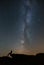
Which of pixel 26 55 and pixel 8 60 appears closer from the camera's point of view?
pixel 8 60

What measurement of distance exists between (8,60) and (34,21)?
39.9 inches

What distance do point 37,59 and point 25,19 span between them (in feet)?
3.02

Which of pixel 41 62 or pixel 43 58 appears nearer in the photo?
pixel 41 62

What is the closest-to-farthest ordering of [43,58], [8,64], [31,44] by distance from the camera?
[8,64] < [43,58] < [31,44]

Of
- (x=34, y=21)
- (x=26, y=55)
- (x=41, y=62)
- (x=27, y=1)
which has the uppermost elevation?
(x=27, y=1)

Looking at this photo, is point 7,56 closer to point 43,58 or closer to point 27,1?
point 43,58

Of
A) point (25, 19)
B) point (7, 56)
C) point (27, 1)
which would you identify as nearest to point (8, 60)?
point (7, 56)

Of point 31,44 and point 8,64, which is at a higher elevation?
point 31,44

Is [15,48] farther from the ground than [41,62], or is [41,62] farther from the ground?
[15,48]

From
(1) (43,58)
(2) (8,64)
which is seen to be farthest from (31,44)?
(2) (8,64)

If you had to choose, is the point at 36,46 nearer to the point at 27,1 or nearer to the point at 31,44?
the point at 31,44

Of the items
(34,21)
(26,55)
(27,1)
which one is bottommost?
(26,55)

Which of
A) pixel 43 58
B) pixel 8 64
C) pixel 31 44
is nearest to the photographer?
pixel 8 64

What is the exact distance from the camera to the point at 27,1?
477cm
